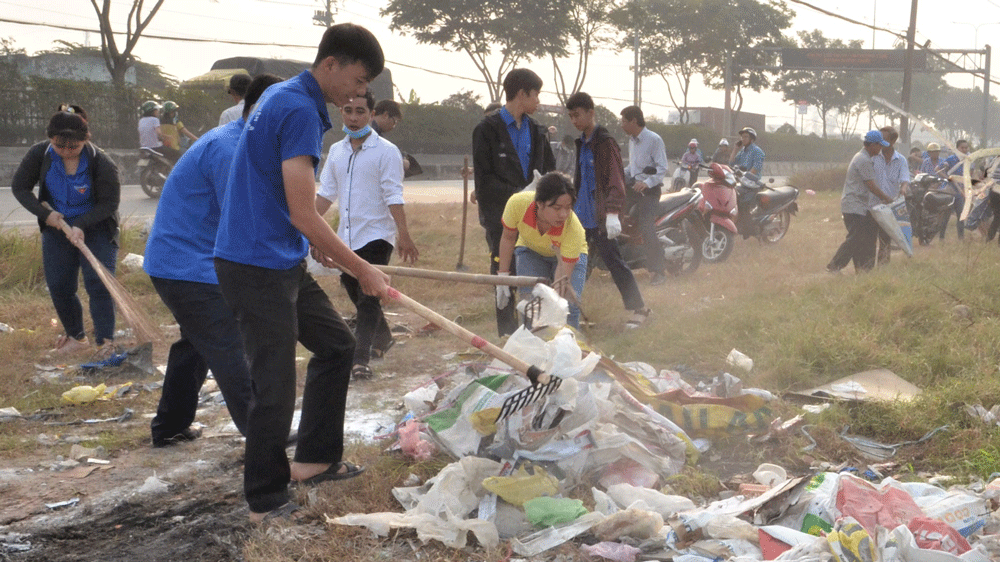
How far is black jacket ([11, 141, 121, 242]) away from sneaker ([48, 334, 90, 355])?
77cm

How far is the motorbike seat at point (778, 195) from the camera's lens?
10797 millimetres

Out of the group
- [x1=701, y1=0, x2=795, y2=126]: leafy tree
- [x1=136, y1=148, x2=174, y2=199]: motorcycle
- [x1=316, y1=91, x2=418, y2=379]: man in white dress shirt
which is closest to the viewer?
[x1=316, y1=91, x2=418, y2=379]: man in white dress shirt

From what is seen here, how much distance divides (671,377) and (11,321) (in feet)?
16.0

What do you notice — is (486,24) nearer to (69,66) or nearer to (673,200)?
(69,66)

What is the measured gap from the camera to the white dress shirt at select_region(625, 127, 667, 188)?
8273 mm

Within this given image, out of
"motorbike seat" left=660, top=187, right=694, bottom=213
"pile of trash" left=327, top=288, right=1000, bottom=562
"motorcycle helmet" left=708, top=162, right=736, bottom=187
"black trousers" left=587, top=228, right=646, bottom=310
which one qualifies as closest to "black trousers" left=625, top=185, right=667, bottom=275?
"motorbike seat" left=660, top=187, right=694, bottom=213

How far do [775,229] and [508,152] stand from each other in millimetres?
6342

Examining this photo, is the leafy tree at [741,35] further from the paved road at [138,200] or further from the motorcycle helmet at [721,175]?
the motorcycle helmet at [721,175]

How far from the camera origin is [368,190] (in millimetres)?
5191

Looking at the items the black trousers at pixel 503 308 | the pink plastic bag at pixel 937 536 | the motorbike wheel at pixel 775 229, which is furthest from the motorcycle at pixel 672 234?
the pink plastic bag at pixel 937 536

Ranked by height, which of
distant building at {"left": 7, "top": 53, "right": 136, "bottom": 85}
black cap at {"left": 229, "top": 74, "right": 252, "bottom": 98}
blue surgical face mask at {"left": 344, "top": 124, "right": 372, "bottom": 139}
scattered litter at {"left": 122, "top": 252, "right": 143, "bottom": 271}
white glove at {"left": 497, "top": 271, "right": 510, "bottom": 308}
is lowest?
scattered litter at {"left": 122, "top": 252, "right": 143, "bottom": 271}

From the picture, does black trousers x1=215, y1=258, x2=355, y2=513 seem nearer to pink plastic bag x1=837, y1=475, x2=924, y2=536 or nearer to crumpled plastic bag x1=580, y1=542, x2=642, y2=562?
crumpled plastic bag x1=580, y1=542, x2=642, y2=562

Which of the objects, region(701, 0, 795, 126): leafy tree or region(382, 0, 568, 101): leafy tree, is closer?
region(382, 0, 568, 101): leafy tree

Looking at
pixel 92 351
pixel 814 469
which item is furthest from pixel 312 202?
pixel 92 351
